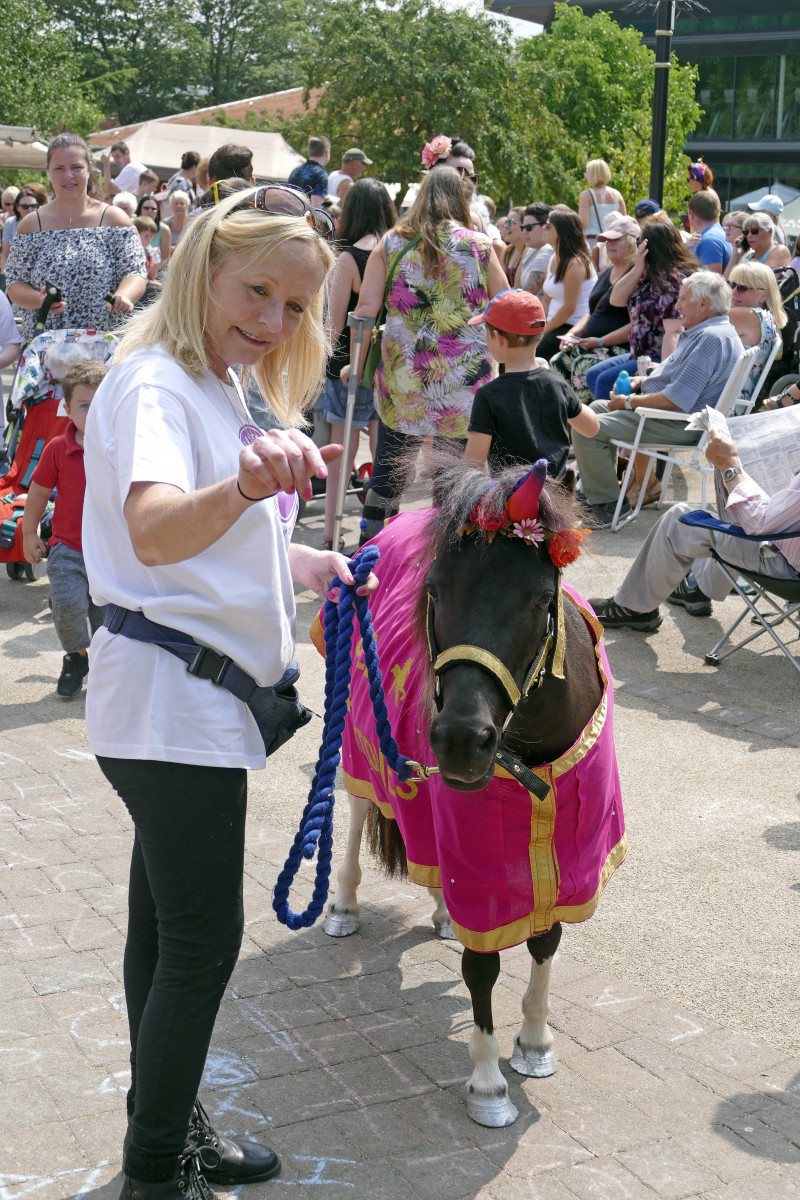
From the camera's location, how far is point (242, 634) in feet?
7.23

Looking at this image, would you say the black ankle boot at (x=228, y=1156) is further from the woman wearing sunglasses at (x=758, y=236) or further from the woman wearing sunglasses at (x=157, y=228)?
the woman wearing sunglasses at (x=157, y=228)

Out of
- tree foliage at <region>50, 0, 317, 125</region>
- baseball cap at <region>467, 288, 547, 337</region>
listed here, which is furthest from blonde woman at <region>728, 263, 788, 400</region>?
tree foliage at <region>50, 0, 317, 125</region>

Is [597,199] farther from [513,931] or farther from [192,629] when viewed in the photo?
[192,629]

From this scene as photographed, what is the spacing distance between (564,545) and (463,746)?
21.6 inches

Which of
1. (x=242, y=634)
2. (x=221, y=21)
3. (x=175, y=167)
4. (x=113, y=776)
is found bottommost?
(x=113, y=776)

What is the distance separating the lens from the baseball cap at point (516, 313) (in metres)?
5.32

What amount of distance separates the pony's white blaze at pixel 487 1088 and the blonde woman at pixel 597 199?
1127cm

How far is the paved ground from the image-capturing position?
2.75 metres

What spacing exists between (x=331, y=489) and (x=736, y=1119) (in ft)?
18.1

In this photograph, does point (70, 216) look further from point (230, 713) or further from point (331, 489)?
point (230, 713)

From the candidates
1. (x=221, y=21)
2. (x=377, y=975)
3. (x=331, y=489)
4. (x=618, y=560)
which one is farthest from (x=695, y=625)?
(x=221, y=21)

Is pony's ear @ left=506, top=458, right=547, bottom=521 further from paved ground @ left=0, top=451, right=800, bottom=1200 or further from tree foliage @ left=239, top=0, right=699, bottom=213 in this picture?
tree foliage @ left=239, top=0, right=699, bottom=213

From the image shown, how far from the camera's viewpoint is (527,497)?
8.37 ft

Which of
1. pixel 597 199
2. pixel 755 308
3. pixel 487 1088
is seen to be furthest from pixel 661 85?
pixel 487 1088
